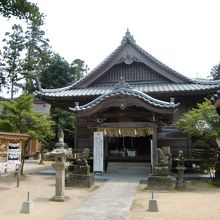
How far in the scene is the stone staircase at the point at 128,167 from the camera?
1894 centimetres

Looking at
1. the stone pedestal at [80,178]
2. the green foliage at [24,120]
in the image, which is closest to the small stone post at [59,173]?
the stone pedestal at [80,178]

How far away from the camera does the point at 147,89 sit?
19.7 m

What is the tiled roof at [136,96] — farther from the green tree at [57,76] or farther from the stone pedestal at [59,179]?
the green tree at [57,76]

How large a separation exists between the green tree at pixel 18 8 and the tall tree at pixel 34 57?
35.1 m

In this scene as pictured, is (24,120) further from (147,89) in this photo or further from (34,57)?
(34,57)

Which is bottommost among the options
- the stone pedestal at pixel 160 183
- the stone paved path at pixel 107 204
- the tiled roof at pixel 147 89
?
the stone paved path at pixel 107 204

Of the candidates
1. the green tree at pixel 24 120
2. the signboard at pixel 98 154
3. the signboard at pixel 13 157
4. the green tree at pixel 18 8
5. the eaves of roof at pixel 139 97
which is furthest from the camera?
the signboard at pixel 98 154

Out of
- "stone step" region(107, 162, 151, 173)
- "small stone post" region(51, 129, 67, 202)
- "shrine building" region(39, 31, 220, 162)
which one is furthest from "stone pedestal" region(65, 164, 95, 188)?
"stone step" region(107, 162, 151, 173)

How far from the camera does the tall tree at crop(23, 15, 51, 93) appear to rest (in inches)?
1725

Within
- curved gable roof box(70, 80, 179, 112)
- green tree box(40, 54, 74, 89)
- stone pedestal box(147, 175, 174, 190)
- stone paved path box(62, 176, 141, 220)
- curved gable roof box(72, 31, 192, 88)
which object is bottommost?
stone paved path box(62, 176, 141, 220)

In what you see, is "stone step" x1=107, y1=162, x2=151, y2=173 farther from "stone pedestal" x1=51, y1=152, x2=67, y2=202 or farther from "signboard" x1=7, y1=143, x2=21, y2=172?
"stone pedestal" x1=51, y1=152, x2=67, y2=202

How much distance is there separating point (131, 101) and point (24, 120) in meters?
5.94

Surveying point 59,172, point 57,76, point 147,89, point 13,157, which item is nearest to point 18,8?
point 59,172

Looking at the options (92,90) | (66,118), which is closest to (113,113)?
(92,90)
